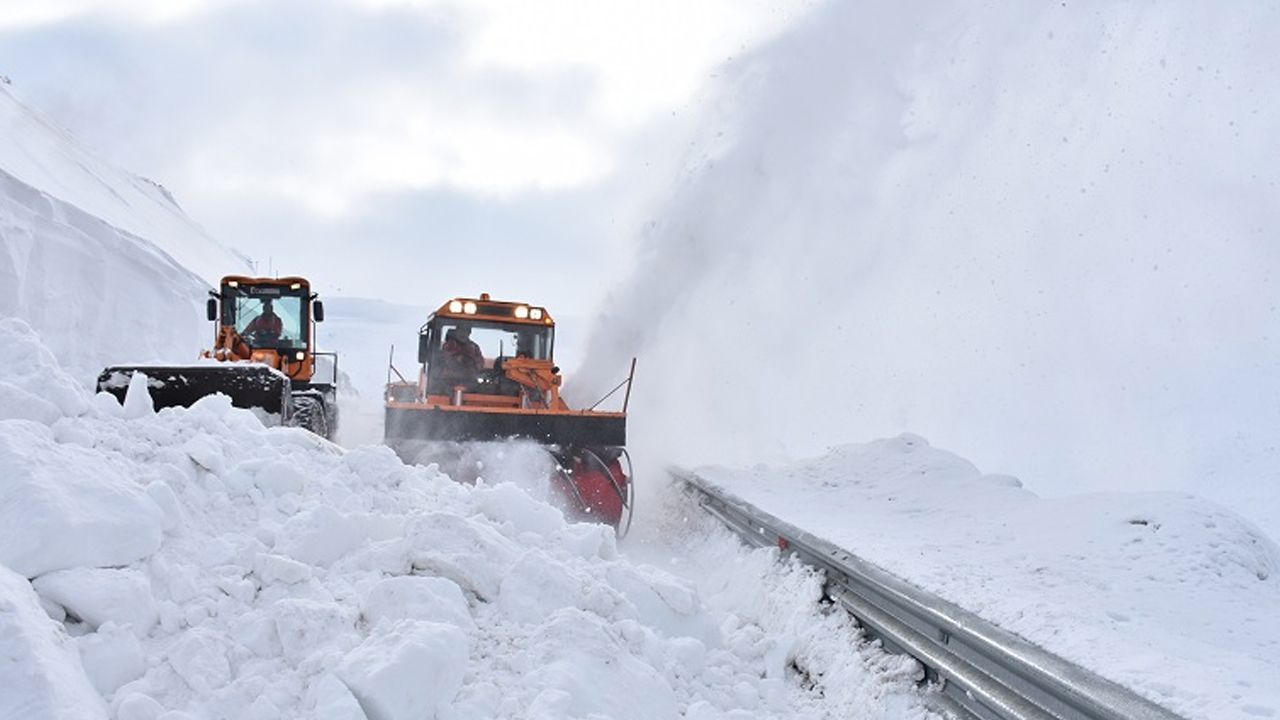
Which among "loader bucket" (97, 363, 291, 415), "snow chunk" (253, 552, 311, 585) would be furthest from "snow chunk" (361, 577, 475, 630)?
"loader bucket" (97, 363, 291, 415)

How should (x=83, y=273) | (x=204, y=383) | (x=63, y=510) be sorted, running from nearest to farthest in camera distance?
(x=63, y=510), (x=204, y=383), (x=83, y=273)

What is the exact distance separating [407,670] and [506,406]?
8188 millimetres

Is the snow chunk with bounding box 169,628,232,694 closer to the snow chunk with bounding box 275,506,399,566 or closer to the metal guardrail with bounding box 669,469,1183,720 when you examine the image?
the snow chunk with bounding box 275,506,399,566

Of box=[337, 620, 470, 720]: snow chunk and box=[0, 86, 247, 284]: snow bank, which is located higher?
box=[0, 86, 247, 284]: snow bank

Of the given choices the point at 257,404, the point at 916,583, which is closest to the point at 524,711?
the point at 916,583

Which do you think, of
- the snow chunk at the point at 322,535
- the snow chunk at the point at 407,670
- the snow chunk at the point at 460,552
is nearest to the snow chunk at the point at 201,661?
the snow chunk at the point at 407,670

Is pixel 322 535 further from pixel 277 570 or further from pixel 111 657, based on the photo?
pixel 111 657

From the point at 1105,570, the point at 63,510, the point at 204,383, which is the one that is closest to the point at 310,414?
the point at 204,383

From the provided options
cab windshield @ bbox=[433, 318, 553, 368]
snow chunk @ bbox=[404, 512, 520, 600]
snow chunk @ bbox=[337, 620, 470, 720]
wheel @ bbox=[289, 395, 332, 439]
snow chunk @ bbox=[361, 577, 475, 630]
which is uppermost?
cab windshield @ bbox=[433, 318, 553, 368]

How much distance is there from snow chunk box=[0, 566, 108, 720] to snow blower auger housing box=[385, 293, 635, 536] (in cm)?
667

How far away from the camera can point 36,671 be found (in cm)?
235

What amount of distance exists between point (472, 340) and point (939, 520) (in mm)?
6460

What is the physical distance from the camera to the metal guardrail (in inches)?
107

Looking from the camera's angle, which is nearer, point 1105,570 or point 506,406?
point 1105,570
